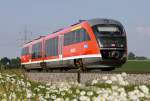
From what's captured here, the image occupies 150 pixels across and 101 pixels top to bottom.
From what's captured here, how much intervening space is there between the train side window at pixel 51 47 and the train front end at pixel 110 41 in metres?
6.52

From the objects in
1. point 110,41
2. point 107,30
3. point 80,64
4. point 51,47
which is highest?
point 107,30

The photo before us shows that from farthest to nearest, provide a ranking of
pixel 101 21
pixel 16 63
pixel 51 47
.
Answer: pixel 16 63
pixel 51 47
pixel 101 21

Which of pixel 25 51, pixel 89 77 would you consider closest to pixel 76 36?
pixel 89 77

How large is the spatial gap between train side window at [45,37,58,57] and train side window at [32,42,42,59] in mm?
2213

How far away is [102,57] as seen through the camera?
23.7 meters

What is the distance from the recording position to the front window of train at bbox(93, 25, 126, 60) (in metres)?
24.0

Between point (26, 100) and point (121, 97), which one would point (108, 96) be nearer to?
point (121, 97)

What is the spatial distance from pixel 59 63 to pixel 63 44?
4.66ft

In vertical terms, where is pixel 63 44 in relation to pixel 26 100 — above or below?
above

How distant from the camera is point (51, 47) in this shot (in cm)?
3225

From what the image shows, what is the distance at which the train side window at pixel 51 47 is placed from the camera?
101ft

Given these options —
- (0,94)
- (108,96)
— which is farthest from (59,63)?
(108,96)

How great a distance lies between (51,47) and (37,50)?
5.59 metres

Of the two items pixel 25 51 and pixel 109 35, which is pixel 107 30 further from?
pixel 25 51
